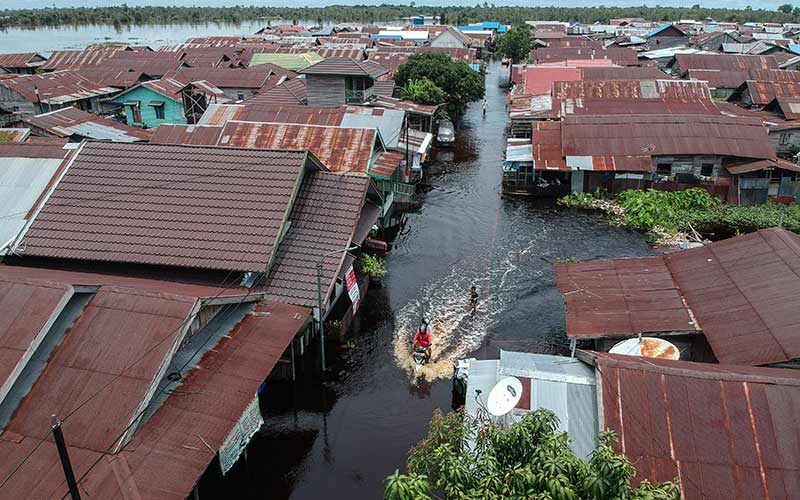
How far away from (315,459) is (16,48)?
479 ft

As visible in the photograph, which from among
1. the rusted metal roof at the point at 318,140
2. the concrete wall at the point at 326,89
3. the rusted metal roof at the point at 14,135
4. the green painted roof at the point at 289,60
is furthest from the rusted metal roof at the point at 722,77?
the rusted metal roof at the point at 14,135

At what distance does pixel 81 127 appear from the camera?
39781 mm

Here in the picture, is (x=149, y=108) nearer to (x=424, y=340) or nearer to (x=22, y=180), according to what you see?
(x=22, y=180)

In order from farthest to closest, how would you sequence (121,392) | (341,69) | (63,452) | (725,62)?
(725,62), (341,69), (121,392), (63,452)

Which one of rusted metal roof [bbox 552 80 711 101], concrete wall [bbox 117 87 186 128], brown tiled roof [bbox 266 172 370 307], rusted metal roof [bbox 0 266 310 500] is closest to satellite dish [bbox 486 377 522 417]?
rusted metal roof [bbox 0 266 310 500]

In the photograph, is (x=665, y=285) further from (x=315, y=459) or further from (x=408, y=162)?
(x=408, y=162)

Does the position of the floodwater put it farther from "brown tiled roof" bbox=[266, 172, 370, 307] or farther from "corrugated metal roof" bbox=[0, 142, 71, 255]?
"corrugated metal roof" bbox=[0, 142, 71, 255]

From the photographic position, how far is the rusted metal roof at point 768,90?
51719 mm

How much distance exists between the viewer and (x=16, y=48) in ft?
411

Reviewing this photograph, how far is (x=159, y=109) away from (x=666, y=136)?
42.3m

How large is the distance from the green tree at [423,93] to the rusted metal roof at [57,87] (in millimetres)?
31664

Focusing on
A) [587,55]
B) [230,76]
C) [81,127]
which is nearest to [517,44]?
[587,55]

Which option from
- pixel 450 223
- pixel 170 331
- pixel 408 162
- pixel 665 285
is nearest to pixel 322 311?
pixel 170 331

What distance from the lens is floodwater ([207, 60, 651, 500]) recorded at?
16422mm
